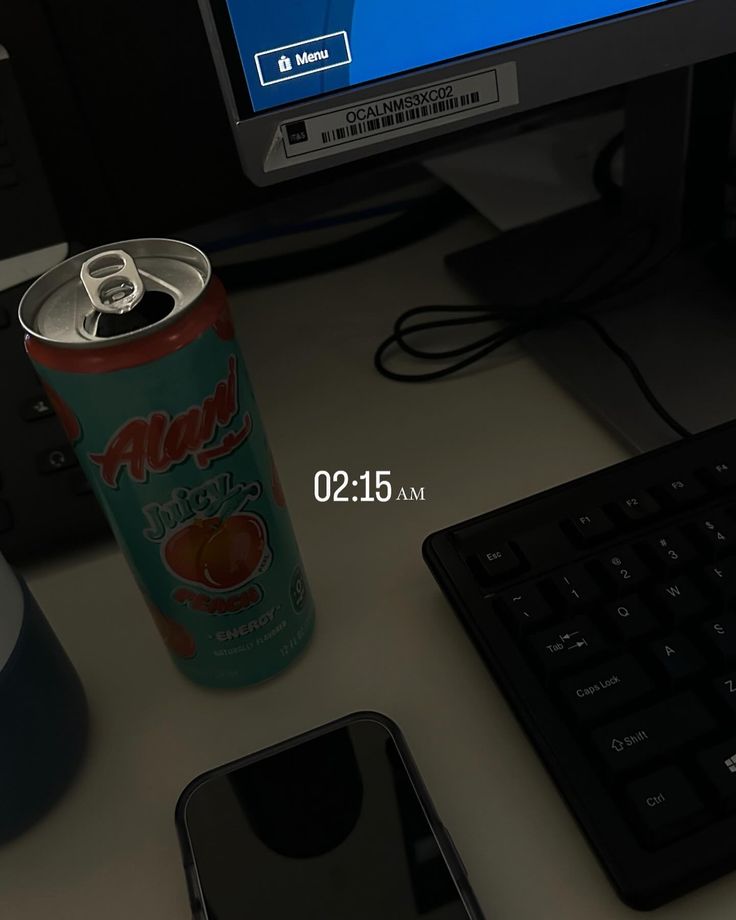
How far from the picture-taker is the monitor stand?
1.39ft

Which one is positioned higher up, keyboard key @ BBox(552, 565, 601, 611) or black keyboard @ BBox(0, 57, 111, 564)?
black keyboard @ BBox(0, 57, 111, 564)

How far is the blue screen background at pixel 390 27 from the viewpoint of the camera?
33 centimetres

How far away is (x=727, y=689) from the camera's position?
278mm

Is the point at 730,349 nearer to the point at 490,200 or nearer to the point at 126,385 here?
the point at 490,200

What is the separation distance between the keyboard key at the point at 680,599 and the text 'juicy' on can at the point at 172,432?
13 centimetres

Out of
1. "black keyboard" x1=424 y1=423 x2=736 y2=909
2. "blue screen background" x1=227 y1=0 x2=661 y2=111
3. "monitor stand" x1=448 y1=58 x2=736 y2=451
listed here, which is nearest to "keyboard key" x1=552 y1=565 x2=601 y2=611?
"black keyboard" x1=424 y1=423 x2=736 y2=909

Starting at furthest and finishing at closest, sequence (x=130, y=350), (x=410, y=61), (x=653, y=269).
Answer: (x=653, y=269)
(x=410, y=61)
(x=130, y=350)

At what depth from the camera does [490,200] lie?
0.58m

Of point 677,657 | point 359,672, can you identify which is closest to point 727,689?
point 677,657

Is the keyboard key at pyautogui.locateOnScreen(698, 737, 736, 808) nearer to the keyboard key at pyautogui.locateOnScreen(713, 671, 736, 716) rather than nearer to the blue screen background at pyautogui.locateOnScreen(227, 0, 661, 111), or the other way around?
the keyboard key at pyautogui.locateOnScreen(713, 671, 736, 716)

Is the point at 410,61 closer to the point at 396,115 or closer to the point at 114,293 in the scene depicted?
the point at 396,115

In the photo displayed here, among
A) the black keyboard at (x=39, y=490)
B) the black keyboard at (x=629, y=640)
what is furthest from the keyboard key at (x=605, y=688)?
the black keyboard at (x=39, y=490)

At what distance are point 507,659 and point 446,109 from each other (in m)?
0.22

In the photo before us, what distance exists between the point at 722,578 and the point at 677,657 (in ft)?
0.12
